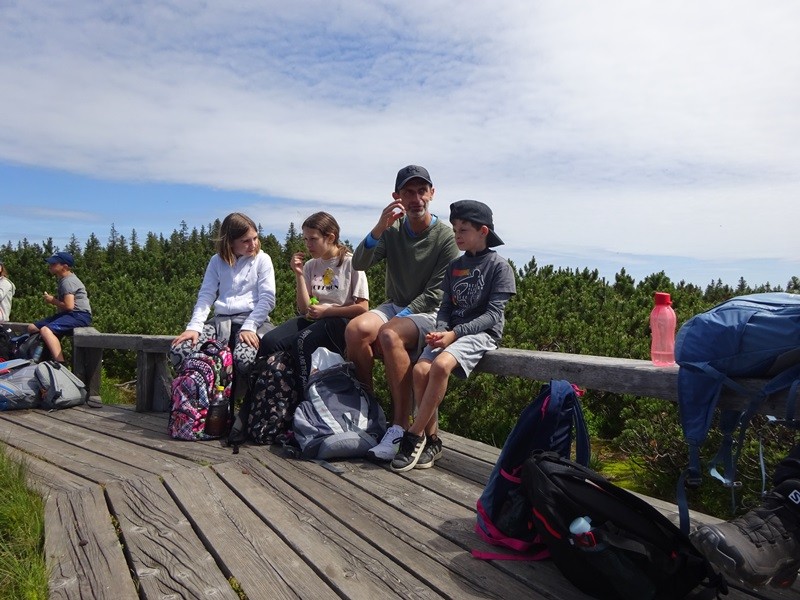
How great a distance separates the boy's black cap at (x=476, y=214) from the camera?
3.88 metres

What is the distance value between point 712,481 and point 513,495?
192cm

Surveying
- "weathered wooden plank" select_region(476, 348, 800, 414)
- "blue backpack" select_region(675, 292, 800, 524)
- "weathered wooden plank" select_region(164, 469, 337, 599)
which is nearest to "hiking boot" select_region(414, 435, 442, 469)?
"weathered wooden plank" select_region(476, 348, 800, 414)

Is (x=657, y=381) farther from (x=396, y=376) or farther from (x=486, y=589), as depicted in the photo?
(x=396, y=376)

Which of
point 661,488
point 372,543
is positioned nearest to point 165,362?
point 372,543

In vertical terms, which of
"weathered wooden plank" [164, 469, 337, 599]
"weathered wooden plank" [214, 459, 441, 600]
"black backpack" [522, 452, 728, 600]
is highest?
"black backpack" [522, 452, 728, 600]

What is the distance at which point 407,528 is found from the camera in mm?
2873

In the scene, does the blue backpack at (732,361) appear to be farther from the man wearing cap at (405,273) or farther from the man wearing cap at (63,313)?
the man wearing cap at (63,313)

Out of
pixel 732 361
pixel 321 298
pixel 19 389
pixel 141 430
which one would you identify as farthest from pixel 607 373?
pixel 19 389

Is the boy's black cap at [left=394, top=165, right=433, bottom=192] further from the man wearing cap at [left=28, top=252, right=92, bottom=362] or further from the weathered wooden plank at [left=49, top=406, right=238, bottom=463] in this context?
the man wearing cap at [left=28, top=252, right=92, bottom=362]

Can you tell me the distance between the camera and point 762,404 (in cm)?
232

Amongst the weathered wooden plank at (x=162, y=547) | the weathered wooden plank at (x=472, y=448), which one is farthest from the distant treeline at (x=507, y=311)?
the weathered wooden plank at (x=162, y=547)

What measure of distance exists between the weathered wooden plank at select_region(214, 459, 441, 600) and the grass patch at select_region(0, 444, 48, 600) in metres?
0.87

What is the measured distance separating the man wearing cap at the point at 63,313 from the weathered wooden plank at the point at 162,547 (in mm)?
3789

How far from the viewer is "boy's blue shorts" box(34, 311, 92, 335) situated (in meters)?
6.68
